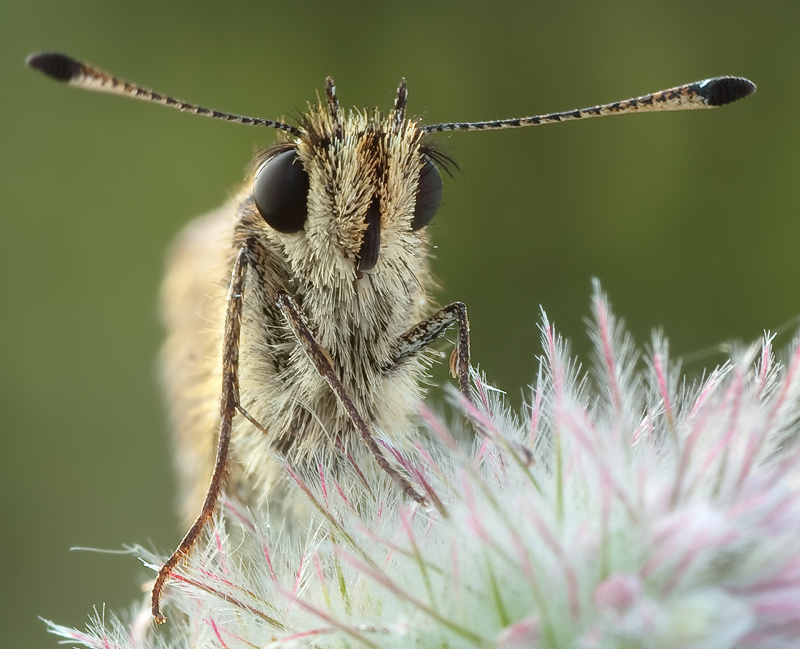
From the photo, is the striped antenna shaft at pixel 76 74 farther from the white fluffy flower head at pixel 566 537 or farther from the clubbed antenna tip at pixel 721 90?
the clubbed antenna tip at pixel 721 90

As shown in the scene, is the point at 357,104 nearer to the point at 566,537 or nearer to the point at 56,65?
the point at 56,65

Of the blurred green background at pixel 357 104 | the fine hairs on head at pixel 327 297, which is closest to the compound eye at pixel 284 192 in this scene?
the fine hairs on head at pixel 327 297

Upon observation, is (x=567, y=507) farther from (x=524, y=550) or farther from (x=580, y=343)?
(x=580, y=343)

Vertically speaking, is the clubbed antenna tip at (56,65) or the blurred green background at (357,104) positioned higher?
the blurred green background at (357,104)

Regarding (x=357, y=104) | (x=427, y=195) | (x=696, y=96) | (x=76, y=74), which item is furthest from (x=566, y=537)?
(x=357, y=104)

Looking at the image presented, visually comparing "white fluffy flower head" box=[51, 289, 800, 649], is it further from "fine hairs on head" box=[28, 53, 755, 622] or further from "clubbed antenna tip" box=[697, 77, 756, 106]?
"clubbed antenna tip" box=[697, 77, 756, 106]

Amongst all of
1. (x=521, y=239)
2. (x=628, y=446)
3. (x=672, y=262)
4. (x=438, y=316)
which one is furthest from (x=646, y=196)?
(x=628, y=446)
